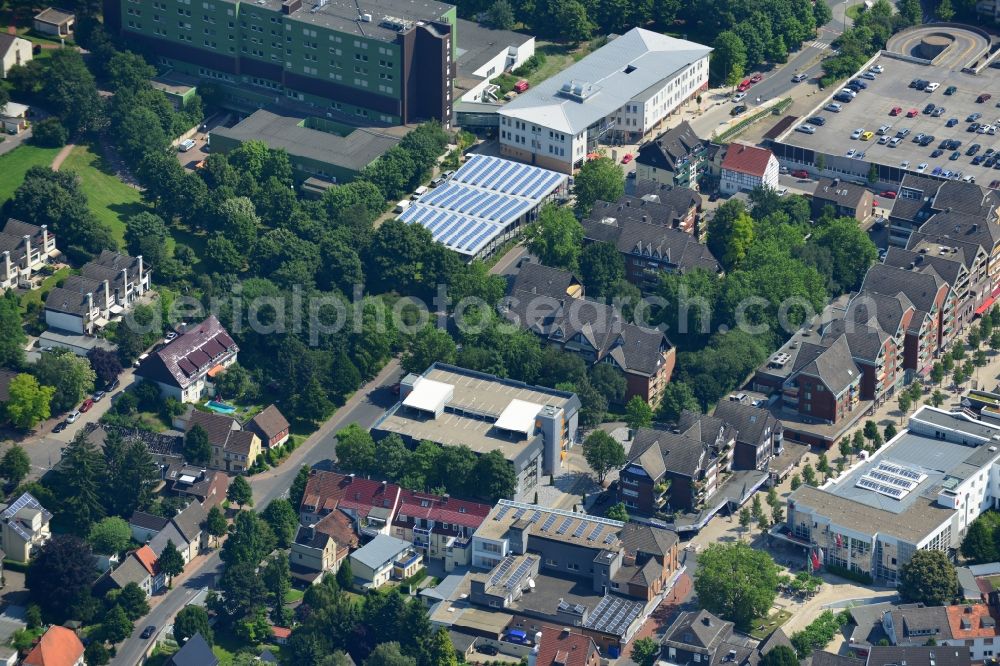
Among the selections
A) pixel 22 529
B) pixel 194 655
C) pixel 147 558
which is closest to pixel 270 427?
pixel 147 558

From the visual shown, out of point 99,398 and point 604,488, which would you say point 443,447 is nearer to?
point 604,488

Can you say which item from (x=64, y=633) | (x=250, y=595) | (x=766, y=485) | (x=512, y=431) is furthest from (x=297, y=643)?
(x=766, y=485)

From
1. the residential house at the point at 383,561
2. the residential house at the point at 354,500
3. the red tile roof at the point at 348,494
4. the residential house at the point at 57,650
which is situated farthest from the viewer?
the red tile roof at the point at 348,494

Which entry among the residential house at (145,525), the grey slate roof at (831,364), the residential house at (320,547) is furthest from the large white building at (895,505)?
the residential house at (145,525)

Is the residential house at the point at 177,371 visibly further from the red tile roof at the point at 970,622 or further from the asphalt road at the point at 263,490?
the red tile roof at the point at 970,622

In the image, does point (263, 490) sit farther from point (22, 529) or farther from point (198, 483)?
point (22, 529)

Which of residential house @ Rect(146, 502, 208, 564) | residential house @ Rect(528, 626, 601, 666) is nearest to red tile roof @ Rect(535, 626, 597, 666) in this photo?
residential house @ Rect(528, 626, 601, 666)

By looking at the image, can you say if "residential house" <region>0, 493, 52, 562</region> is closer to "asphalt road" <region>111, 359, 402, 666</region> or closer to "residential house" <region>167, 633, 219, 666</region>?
"asphalt road" <region>111, 359, 402, 666</region>
